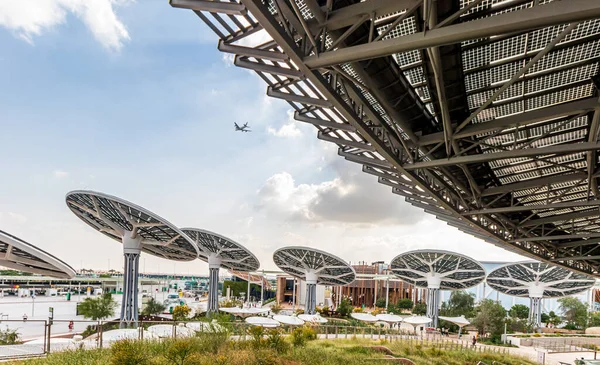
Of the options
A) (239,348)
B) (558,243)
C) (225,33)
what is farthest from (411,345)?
(225,33)

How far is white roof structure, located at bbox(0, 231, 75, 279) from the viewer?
17.1m

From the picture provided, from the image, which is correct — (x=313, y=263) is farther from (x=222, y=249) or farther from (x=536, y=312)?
(x=536, y=312)

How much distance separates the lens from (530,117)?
31.8ft

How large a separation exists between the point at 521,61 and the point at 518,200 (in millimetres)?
11462

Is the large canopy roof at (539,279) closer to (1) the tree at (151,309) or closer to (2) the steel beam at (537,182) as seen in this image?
(1) the tree at (151,309)

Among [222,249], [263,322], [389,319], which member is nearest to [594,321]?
[389,319]

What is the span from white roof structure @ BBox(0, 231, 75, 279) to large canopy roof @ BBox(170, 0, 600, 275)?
12362 mm

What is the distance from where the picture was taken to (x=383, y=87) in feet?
30.3

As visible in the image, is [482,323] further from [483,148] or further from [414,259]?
[483,148]

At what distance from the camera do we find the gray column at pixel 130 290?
98.6 feet

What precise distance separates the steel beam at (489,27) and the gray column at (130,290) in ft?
91.8

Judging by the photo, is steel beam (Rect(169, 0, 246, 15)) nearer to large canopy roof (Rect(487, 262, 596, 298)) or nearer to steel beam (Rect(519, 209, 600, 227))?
steel beam (Rect(519, 209, 600, 227))

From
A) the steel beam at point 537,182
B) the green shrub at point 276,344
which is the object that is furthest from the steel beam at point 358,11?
the green shrub at point 276,344

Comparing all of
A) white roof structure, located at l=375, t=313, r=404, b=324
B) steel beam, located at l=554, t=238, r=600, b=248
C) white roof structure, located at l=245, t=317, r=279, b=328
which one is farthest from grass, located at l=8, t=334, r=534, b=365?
white roof structure, located at l=375, t=313, r=404, b=324
